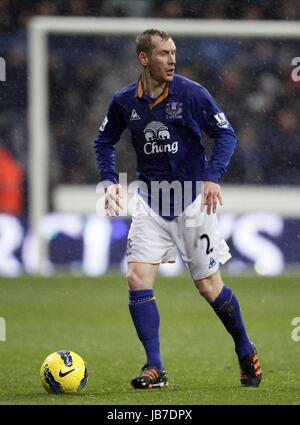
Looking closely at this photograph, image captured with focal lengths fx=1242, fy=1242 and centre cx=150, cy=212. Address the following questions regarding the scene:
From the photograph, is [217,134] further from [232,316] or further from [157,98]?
[232,316]

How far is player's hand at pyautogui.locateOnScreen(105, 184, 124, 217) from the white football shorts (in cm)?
20

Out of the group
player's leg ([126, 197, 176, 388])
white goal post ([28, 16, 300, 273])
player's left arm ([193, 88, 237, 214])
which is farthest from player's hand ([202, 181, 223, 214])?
white goal post ([28, 16, 300, 273])

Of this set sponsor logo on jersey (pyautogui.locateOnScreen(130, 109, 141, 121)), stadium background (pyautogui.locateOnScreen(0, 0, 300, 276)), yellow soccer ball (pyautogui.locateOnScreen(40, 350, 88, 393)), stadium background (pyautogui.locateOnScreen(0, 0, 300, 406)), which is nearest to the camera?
yellow soccer ball (pyautogui.locateOnScreen(40, 350, 88, 393))

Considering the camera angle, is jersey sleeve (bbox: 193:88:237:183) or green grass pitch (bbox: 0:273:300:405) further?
jersey sleeve (bbox: 193:88:237:183)

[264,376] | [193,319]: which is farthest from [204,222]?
[193,319]

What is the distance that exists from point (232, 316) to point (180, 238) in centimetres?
55

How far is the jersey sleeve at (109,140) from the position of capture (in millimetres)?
7426

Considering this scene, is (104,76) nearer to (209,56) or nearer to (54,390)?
(209,56)

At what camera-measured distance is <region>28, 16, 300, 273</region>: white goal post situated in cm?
1597

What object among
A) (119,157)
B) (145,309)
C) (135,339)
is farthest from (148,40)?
(119,157)

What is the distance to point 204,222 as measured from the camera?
7281 millimetres

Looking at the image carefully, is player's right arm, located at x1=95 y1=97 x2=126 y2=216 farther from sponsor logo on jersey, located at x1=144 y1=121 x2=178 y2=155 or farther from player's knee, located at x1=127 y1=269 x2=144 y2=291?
player's knee, located at x1=127 y1=269 x2=144 y2=291

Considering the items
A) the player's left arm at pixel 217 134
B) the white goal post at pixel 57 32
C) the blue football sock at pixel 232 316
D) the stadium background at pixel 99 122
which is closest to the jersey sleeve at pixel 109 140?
the player's left arm at pixel 217 134

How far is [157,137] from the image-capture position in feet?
23.8
